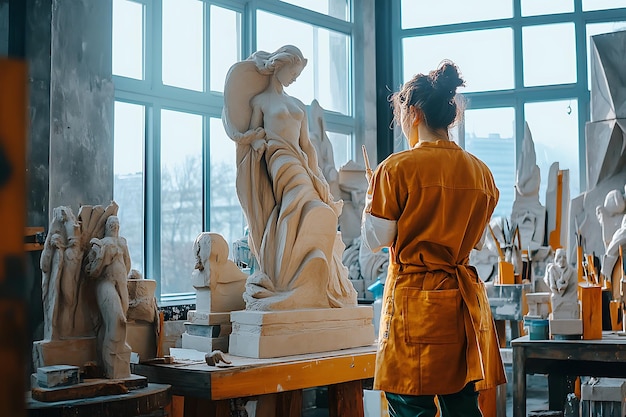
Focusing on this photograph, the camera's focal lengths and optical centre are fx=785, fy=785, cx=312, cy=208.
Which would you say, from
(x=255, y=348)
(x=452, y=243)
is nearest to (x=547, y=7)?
(x=255, y=348)

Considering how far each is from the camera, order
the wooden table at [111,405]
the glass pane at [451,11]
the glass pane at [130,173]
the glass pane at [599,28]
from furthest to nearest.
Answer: the glass pane at [451,11], the glass pane at [599,28], the glass pane at [130,173], the wooden table at [111,405]

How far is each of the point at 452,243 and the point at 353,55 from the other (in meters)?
7.27

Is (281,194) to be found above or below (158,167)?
below

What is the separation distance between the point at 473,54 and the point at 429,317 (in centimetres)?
744

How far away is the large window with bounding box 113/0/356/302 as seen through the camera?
6.27m

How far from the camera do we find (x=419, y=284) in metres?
2.28

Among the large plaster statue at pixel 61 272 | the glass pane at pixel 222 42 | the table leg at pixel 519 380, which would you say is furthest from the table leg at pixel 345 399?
the glass pane at pixel 222 42

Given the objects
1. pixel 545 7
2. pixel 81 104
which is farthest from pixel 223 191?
pixel 545 7

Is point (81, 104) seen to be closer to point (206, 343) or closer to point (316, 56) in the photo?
point (206, 343)

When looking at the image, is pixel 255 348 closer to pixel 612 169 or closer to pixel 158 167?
pixel 158 167

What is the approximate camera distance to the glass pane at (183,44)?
6.70 m

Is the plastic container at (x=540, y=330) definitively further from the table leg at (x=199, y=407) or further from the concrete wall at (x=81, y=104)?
the concrete wall at (x=81, y=104)

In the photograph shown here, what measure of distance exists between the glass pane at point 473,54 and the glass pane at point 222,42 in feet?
8.46

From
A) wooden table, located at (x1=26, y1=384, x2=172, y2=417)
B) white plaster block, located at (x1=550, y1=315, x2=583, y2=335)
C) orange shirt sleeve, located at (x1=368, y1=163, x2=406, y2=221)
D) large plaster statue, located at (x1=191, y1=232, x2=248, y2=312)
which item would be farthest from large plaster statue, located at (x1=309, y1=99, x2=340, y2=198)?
orange shirt sleeve, located at (x1=368, y1=163, x2=406, y2=221)
